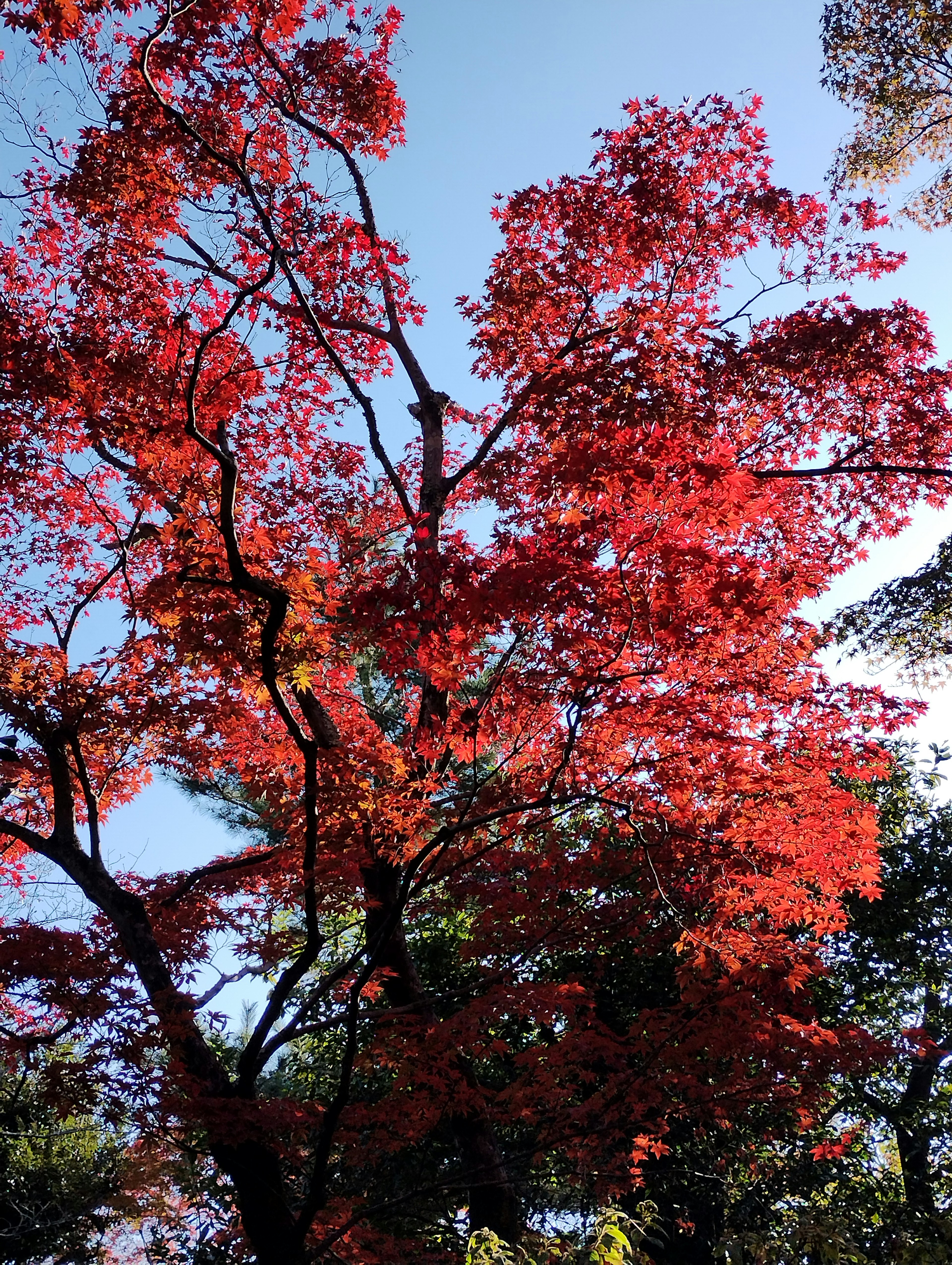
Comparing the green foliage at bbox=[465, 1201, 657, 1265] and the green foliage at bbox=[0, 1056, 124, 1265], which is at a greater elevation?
the green foliage at bbox=[0, 1056, 124, 1265]

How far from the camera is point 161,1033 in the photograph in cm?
588

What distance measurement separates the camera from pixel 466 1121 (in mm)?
7512

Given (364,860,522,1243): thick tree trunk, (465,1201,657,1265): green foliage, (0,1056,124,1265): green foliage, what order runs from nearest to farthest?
(465,1201,657,1265): green foliage → (364,860,522,1243): thick tree trunk → (0,1056,124,1265): green foliage

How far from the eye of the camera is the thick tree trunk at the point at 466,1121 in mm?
7109

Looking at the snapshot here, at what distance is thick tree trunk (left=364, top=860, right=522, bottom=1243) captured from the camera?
7109 mm

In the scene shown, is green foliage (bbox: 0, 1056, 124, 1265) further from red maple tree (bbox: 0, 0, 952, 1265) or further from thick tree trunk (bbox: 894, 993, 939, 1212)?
thick tree trunk (bbox: 894, 993, 939, 1212)

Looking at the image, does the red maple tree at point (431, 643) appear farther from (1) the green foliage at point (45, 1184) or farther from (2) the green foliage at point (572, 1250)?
(1) the green foliage at point (45, 1184)

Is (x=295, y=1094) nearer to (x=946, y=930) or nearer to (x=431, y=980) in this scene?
(x=431, y=980)

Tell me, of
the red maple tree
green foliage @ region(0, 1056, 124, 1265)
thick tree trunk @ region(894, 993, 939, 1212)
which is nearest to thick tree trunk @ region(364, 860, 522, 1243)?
the red maple tree

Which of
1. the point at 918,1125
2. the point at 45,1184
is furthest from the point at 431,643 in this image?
the point at 45,1184

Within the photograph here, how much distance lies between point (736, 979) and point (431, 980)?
15.8 feet

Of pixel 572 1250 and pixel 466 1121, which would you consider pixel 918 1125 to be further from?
pixel 572 1250

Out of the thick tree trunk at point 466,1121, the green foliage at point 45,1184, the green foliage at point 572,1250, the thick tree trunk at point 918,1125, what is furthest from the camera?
the green foliage at point 45,1184

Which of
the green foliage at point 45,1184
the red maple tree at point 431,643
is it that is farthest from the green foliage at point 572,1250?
the green foliage at point 45,1184
